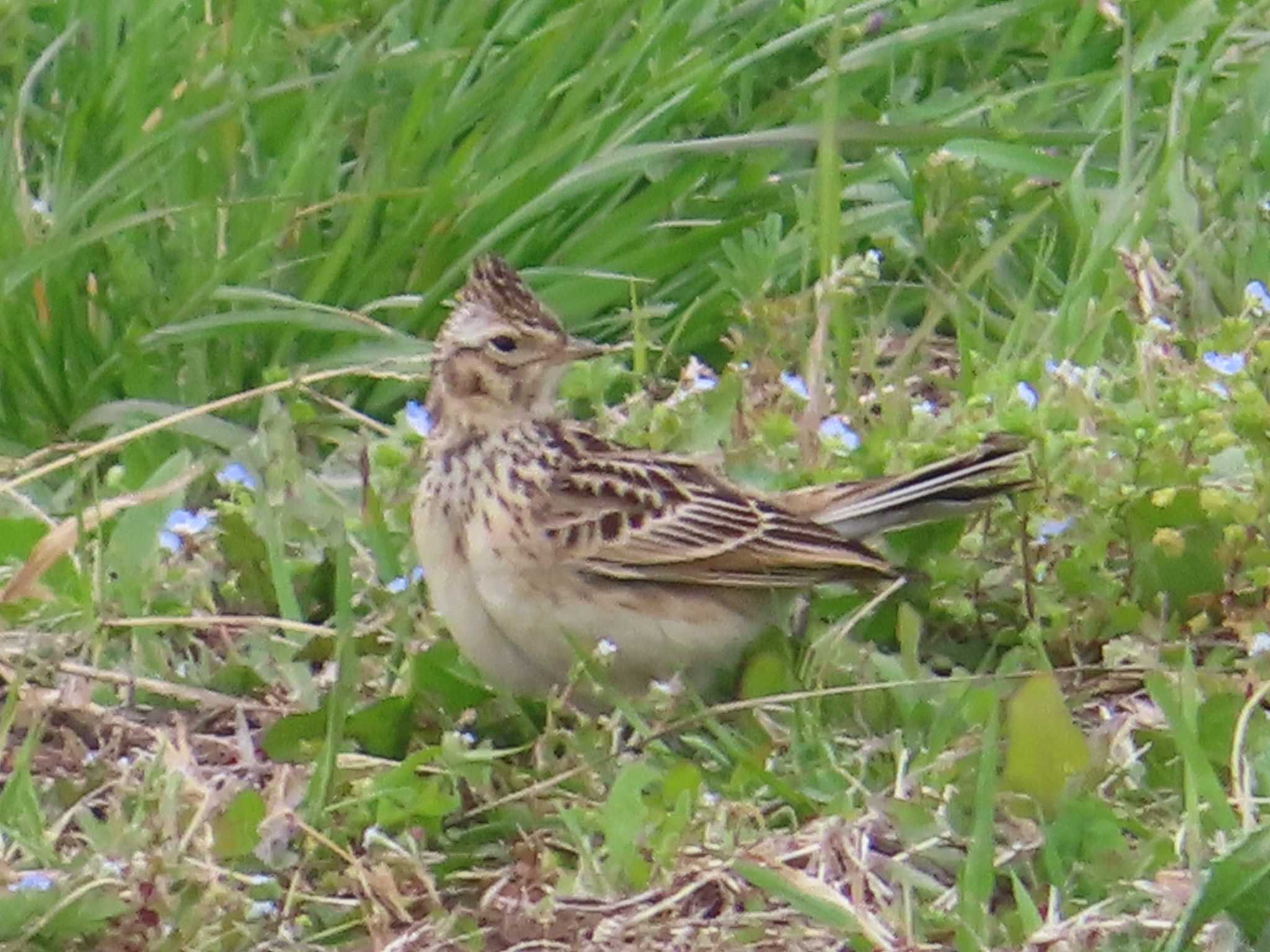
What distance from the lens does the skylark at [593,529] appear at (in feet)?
16.9

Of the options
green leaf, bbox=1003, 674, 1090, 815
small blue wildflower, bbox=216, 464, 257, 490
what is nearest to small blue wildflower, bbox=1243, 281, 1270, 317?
green leaf, bbox=1003, 674, 1090, 815

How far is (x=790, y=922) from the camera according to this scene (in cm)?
430

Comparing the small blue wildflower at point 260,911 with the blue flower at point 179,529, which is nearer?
the small blue wildflower at point 260,911

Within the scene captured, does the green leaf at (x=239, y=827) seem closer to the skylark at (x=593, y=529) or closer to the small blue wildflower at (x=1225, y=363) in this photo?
the skylark at (x=593, y=529)

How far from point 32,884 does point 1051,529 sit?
79.3 inches

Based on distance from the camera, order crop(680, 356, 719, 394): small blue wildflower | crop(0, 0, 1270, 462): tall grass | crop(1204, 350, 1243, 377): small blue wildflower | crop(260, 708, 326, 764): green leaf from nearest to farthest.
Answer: crop(260, 708, 326, 764): green leaf, crop(1204, 350, 1243, 377): small blue wildflower, crop(680, 356, 719, 394): small blue wildflower, crop(0, 0, 1270, 462): tall grass

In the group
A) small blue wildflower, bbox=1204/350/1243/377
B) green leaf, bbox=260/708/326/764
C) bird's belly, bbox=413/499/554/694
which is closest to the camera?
green leaf, bbox=260/708/326/764

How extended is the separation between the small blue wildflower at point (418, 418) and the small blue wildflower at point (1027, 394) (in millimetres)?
1185

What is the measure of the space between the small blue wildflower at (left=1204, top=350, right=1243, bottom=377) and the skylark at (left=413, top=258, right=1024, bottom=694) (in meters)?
0.50

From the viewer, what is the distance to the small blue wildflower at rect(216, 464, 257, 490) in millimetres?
5816

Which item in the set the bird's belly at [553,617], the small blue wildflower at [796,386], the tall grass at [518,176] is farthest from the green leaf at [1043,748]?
the tall grass at [518,176]

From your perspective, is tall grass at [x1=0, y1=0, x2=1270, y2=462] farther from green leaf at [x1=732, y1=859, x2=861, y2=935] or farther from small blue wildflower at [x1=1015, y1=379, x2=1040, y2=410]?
green leaf at [x1=732, y1=859, x2=861, y2=935]

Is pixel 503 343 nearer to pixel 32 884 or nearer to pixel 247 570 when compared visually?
pixel 247 570

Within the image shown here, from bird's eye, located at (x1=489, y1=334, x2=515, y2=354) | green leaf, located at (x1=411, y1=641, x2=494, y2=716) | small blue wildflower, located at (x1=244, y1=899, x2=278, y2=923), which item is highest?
bird's eye, located at (x1=489, y1=334, x2=515, y2=354)
